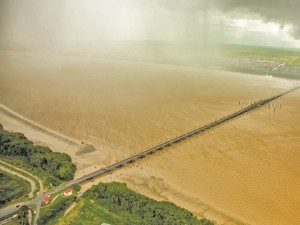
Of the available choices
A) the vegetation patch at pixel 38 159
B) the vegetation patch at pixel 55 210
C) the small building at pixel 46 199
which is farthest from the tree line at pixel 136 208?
the vegetation patch at pixel 38 159

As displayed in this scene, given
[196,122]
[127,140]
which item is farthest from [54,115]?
[196,122]

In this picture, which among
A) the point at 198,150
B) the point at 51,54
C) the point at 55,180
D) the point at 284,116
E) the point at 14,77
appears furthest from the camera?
the point at 51,54

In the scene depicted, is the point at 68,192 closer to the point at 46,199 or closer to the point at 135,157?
the point at 46,199

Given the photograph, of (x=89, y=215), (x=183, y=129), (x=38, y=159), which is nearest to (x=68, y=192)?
(x=89, y=215)

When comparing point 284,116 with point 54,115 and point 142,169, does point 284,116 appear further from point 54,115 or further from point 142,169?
point 54,115

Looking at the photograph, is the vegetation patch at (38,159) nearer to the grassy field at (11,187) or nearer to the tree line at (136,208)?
the grassy field at (11,187)

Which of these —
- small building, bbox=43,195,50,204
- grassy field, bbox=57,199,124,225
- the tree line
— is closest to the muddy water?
the tree line
